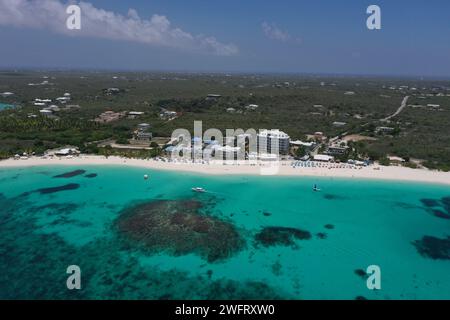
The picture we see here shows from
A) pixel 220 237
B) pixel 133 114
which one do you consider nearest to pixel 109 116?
pixel 133 114

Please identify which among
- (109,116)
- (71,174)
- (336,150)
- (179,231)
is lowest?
(179,231)

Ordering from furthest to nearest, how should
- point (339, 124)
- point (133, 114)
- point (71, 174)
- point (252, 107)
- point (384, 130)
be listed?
point (252, 107), point (133, 114), point (339, 124), point (384, 130), point (71, 174)

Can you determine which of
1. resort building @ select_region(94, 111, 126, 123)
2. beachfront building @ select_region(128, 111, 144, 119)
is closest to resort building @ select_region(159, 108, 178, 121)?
beachfront building @ select_region(128, 111, 144, 119)

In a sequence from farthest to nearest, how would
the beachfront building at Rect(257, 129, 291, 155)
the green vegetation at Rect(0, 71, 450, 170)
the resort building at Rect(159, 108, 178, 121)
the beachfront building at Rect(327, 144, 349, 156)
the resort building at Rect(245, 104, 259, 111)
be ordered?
1. the resort building at Rect(245, 104, 259, 111)
2. the resort building at Rect(159, 108, 178, 121)
3. the green vegetation at Rect(0, 71, 450, 170)
4. the beachfront building at Rect(257, 129, 291, 155)
5. the beachfront building at Rect(327, 144, 349, 156)

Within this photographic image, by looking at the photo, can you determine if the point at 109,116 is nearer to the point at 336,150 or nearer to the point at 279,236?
the point at 336,150

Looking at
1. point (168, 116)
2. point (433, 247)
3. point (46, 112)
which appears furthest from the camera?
point (168, 116)

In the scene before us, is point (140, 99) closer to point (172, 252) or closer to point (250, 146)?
point (250, 146)

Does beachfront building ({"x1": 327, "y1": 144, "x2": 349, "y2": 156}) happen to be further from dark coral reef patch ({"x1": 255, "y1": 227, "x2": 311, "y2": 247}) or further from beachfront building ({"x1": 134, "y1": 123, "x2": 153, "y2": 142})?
beachfront building ({"x1": 134, "y1": 123, "x2": 153, "y2": 142})
